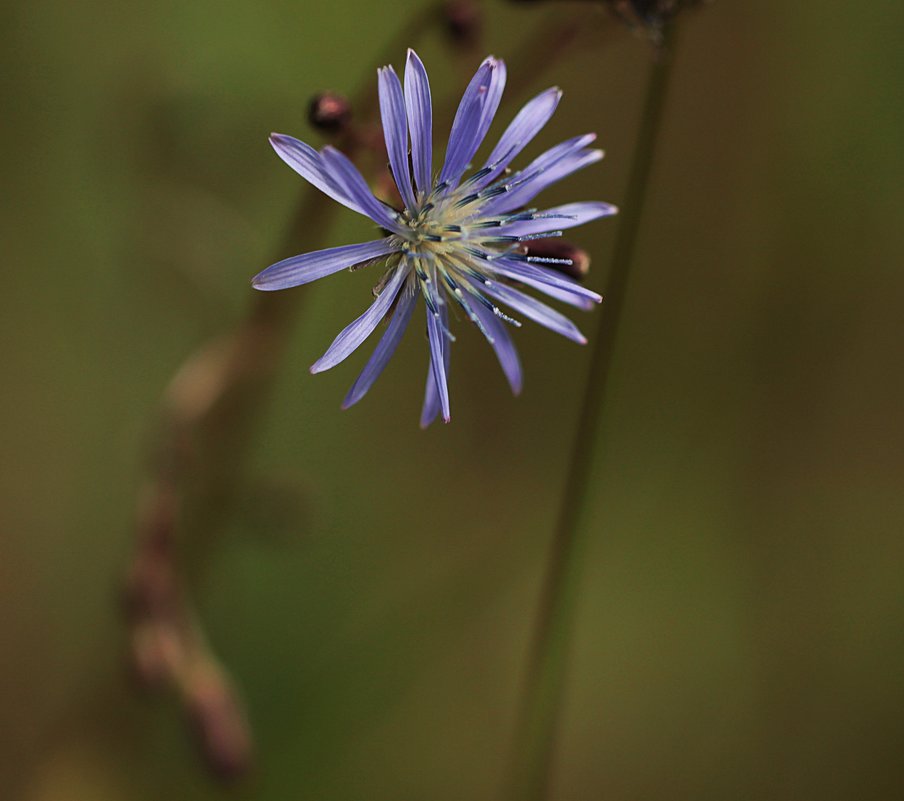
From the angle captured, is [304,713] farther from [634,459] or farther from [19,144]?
[19,144]

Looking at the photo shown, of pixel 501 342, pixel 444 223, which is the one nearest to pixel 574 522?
pixel 501 342

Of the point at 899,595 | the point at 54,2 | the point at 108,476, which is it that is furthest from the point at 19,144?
the point at 899,595

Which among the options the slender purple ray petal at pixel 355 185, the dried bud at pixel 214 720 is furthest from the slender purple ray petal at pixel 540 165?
the dried bud at pixel 214 720

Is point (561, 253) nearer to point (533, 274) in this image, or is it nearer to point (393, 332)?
point (533, 274)

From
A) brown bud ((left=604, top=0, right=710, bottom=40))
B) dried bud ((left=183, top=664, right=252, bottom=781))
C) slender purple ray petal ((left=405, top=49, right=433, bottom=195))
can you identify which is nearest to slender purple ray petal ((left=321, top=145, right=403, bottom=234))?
slender purple ray petal ((left=405, top=49, right=433, bottom=195))

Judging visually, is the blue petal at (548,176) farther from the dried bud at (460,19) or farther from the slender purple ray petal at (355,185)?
the dried bud at (460,19)
